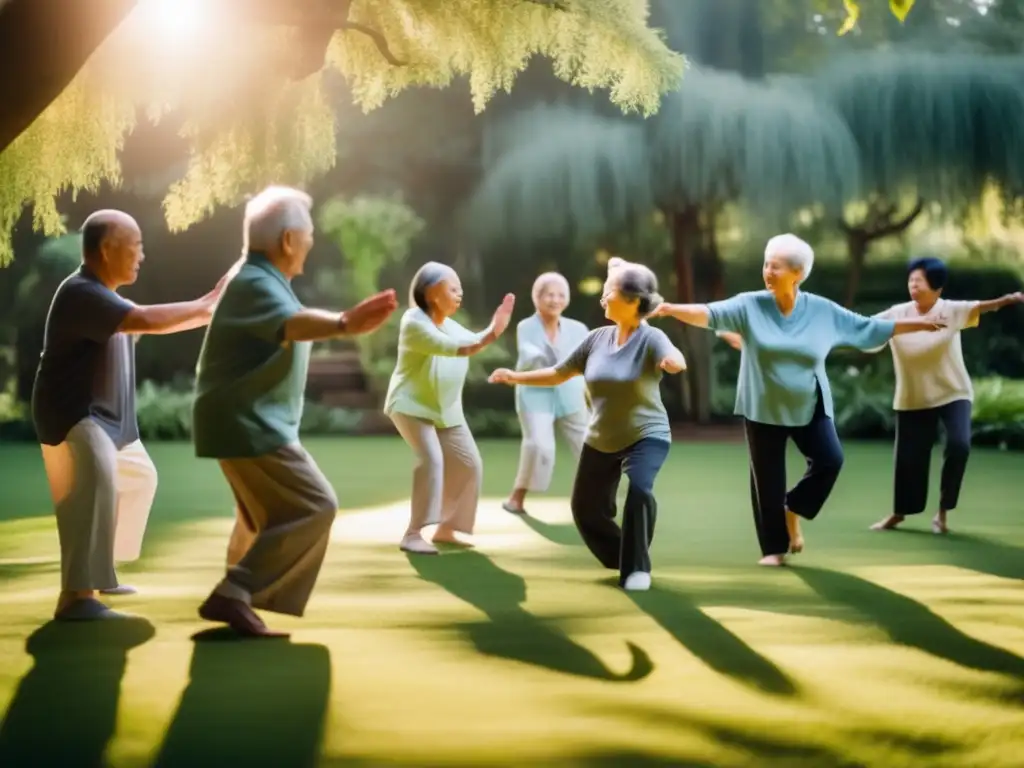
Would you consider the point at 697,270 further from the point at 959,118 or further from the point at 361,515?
the point at 361,515

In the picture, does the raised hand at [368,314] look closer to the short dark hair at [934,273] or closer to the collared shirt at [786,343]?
the collared shirt at [786,343]

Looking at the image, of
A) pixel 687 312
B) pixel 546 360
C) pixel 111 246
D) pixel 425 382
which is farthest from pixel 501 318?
pixel 546 360

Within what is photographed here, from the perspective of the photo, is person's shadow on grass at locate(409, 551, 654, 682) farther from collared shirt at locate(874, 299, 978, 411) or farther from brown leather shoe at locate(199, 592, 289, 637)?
collared shirt at locate(874, 299, 978, 411)

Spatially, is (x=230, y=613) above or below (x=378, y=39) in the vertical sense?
below

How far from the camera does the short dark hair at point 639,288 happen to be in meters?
6.35

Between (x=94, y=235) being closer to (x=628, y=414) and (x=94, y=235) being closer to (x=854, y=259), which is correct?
(x=628, y=414)

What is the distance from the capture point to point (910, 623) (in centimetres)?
552

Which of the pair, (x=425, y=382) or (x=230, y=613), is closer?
(x=230, y=613)

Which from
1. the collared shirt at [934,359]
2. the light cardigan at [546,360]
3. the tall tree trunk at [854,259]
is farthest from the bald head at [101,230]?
the tall tree trunk at [854,259]

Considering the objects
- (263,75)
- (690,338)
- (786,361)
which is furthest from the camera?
(690,338)

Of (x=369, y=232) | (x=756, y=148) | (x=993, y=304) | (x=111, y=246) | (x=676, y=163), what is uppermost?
(x=756, y=148)

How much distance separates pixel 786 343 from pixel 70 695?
3847mm

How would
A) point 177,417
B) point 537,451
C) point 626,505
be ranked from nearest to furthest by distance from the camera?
1. point 626,505
2. point 537,451
3. point 177,417

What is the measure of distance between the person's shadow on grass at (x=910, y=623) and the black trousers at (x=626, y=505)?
85 centimetres
